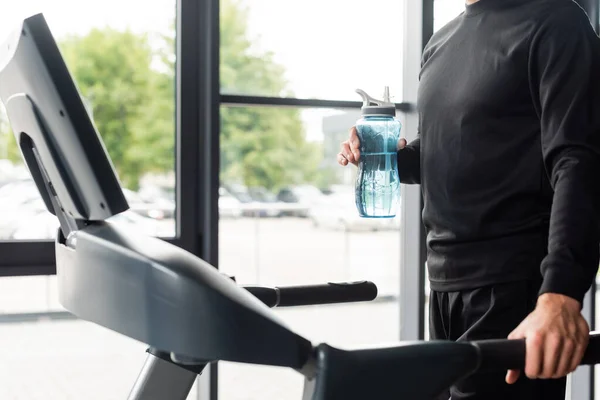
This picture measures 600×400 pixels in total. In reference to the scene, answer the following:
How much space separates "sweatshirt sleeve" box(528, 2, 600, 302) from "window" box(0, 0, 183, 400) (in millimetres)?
1254

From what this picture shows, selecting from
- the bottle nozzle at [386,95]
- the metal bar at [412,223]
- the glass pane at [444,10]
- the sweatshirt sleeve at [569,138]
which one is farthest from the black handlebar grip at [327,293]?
the glass pane at [444,10]

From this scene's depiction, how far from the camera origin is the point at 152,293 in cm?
76

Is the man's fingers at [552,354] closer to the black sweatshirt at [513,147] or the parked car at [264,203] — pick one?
the black sweatshirt at [513,147]

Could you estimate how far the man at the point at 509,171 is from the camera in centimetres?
110

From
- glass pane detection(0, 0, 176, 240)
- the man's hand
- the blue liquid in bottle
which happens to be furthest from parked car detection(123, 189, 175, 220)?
the man's hand

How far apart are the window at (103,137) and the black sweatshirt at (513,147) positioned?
964 mm

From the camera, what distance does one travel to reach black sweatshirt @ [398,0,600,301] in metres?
1.11

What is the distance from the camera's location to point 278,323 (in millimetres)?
768

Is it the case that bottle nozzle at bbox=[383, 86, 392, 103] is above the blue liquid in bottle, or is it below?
above

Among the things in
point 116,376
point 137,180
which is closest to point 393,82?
point 137,180

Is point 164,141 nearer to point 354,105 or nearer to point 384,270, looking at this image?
point 354,105

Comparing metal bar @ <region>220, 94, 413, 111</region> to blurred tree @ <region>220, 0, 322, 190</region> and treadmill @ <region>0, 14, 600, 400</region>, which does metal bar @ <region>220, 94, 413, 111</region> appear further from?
treadmill @ <region>0, 14, 600, 400</region>

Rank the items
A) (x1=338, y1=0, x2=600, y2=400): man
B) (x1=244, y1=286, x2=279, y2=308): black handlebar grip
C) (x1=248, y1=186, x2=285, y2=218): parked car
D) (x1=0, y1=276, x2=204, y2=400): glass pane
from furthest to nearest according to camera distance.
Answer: (x1=248, y1=186, x2=285, y2=218): parked car, (x1=0, y1=276, x2=204, y2=400): glass pane, (x1=244, y1=286, x2=279, y2=308): black handlebar grip, (x1=338, y1=0, x2=600, y2=400): man

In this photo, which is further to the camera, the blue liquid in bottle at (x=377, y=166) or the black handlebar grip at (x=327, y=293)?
the blue liquid in bottle at (x=377, y=166)
